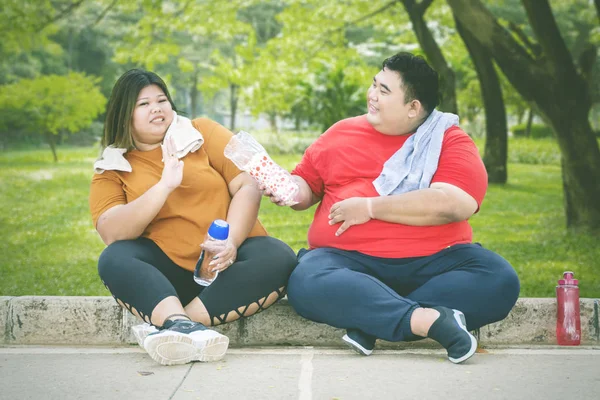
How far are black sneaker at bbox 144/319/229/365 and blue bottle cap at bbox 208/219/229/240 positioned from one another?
1.31ft

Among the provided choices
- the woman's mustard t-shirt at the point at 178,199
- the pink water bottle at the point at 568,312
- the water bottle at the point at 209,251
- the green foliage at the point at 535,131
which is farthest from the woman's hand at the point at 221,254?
the green foliage at the point at 535,131

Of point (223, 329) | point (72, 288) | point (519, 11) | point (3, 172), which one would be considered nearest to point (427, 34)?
point (3, 172)

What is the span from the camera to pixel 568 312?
3.97 metres

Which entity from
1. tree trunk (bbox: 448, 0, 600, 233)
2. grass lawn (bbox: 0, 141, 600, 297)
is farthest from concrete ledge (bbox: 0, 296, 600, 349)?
tree trunk (bbox: 448, 0, 600, 233)

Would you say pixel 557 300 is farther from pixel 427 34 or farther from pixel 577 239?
pixel 427 34

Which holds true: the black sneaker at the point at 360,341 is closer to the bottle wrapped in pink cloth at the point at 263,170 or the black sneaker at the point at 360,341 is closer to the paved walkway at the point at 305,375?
the paved walkway at the point at 305,375

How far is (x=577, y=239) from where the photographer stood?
27.3ft

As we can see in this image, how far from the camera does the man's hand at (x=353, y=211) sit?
12.8 feet

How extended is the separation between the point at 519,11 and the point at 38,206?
2070 centimetres

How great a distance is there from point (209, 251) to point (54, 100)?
1779 cm

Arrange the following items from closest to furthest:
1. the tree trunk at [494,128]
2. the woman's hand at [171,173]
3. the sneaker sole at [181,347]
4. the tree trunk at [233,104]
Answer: the sneaker sole at [181,347], the woman's hand at [171,173], the tree trunk at [494,128], the tree trunk at [233,104]

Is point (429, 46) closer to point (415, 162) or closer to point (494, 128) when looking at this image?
point (494, 128)

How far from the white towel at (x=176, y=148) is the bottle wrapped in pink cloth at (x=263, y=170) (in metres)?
0.22

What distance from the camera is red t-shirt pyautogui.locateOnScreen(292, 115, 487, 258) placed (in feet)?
12.9
